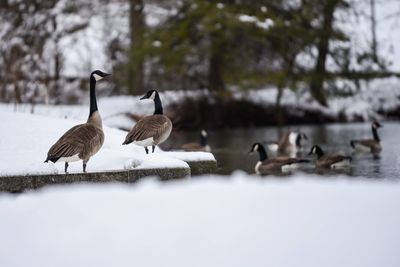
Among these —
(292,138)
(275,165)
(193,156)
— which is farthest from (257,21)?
(193,156)

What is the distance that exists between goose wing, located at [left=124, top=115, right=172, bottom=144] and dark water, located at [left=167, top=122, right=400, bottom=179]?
2341 millimetres

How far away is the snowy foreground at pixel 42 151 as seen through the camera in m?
7.93

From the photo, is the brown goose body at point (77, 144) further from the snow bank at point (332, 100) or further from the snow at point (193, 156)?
the snow bank at point (332, 100)

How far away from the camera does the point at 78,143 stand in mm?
7051

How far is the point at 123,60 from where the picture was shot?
30391mm

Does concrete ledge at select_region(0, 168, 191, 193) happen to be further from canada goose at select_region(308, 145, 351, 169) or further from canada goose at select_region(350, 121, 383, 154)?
canada goose at select_region(350, 121, 383, 154)

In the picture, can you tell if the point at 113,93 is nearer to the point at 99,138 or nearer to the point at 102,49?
the point at 102,49

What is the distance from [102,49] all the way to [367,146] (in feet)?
64.0

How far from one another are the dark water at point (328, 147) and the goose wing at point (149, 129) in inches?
92.2

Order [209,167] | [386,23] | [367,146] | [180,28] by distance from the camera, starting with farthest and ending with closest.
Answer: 1. [386,23]
2. [180,28]
3. [367,146]
4. [209,167]

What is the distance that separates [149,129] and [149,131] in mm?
40

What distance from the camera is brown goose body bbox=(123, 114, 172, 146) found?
330 inches

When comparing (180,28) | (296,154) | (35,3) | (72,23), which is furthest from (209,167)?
(72,23)

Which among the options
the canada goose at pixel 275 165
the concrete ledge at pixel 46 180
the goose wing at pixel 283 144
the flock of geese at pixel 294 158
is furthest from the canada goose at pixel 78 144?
the goose wing at pixel 283 144
